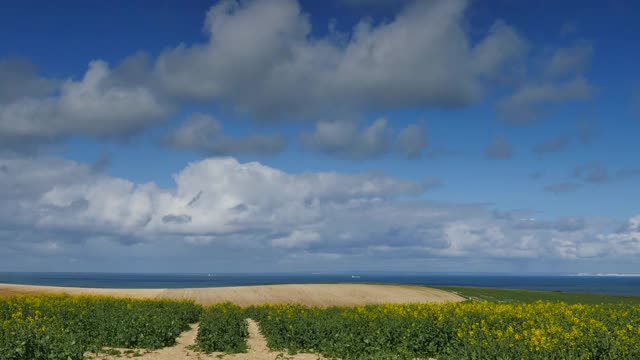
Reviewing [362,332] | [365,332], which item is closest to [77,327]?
[362,332]

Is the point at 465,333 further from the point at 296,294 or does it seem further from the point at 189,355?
the point at 296,294

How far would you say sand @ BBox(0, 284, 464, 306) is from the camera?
52.2 meters

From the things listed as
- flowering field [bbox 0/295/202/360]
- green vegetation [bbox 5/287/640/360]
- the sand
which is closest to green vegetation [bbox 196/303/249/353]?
green vegetation [bbox 5/287/640/360]

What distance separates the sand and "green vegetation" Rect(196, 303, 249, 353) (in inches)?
844

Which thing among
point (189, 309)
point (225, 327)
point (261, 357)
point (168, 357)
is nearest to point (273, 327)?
point (225, 327)

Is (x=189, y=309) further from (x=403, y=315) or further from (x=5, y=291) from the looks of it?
(x=5, y=291)

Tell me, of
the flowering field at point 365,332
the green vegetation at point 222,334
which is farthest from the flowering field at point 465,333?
the green vegetation at point 222,334

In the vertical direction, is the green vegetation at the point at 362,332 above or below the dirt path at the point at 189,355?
above

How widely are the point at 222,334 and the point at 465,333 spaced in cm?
1093

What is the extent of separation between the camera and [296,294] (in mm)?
56625

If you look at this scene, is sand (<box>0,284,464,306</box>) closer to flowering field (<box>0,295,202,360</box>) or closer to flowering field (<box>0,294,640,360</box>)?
flowering field (<box>0,295,202,360</box>)

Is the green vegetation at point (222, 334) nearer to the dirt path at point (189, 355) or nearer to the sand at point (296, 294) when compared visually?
the dirt path at point (189, 355)

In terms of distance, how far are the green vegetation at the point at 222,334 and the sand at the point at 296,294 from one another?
21439 millimetres

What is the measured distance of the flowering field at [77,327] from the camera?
682 inches
